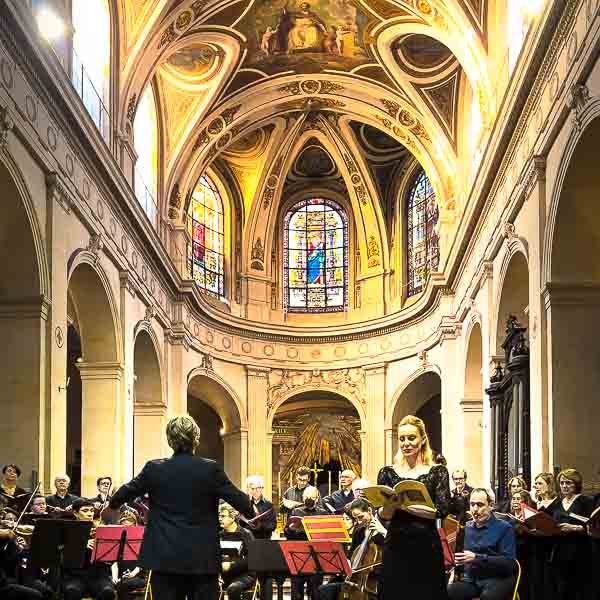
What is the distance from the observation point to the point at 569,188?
13727mm

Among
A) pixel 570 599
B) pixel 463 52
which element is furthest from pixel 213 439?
pixel 570 599

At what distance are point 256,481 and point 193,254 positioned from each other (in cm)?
1544

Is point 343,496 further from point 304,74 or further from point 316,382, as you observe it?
point 316,382

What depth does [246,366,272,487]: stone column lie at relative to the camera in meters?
29.9

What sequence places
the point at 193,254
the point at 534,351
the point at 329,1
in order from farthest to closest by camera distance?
the point at 193,254 < the point at 329,1 < the point at 534,351

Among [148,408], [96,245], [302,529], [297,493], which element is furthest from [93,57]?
[302,529]

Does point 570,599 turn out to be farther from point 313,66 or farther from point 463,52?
point 313,66

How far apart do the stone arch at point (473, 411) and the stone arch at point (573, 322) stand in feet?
29.8

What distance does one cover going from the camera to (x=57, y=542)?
10156 millimetres

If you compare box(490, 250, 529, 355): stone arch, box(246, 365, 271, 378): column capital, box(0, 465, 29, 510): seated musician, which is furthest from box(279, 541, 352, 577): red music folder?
box(246, 365, 271, 378): column capital

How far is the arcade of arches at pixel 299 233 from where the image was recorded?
1425cm

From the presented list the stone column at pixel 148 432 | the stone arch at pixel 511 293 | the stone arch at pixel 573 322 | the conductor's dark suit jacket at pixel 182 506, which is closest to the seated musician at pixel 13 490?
the conductor's dark suit jacket at pixel 182 506

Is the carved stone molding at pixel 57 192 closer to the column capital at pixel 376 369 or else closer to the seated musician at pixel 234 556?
the seated musician at pixel 234 556

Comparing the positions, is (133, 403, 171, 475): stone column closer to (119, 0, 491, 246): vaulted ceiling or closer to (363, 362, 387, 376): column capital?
(119, 0, 491, 246): vaulted ceiling
